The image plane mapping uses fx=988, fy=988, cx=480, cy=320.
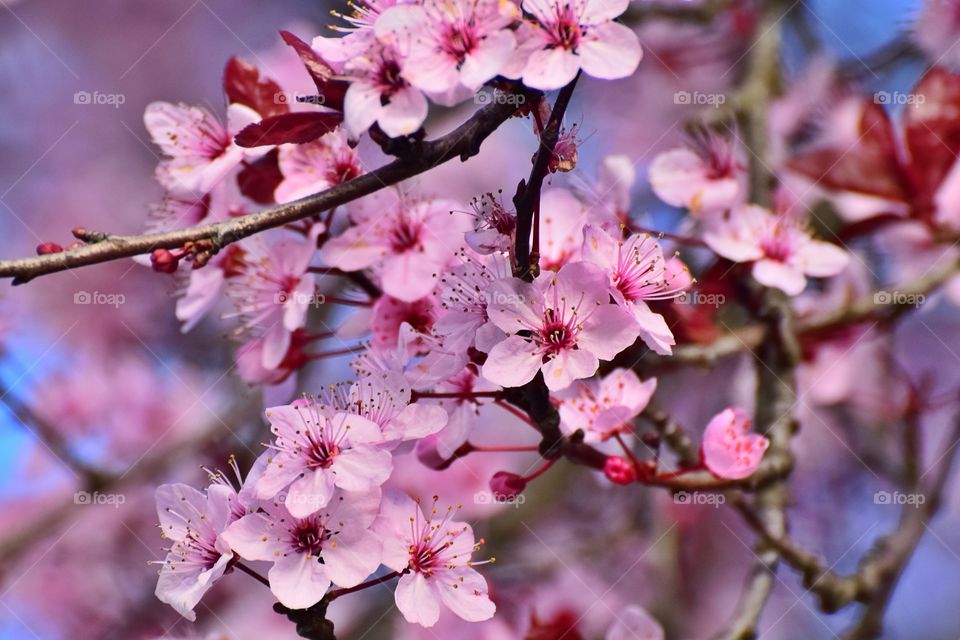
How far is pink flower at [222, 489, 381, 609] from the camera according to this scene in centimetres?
107

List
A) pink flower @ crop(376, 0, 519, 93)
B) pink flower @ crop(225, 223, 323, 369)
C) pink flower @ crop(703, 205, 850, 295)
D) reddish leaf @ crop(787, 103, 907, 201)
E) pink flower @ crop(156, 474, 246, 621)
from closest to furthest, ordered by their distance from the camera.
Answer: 1. pink flower @ crop(376, 0, 519, 93)
2. pink flower @ crop(156, 474, 246, 621)
3. pink flower @ crop(225, 223, 323, 369)
4. pink flower @ crop(703, 205, 850, 295)
5. reddish leaf @ crop(787, 103, 907, 201)

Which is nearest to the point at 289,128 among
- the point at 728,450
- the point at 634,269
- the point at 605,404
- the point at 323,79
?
the point at 323,79

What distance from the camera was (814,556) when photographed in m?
1.68

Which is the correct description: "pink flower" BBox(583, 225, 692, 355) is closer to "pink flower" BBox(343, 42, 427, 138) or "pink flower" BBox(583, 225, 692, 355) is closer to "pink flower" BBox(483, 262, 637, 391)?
"pink flower" BBox(483, 262, 637, 391)

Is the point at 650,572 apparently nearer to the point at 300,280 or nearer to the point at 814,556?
the point at 814,556

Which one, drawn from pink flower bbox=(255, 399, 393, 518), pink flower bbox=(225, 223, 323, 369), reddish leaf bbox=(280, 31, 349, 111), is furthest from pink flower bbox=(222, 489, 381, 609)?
reddish leaf bbox=(280, 31, 349, 111)

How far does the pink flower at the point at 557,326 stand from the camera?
1.07 metres

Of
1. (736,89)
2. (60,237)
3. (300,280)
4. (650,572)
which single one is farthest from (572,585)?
(60,237)

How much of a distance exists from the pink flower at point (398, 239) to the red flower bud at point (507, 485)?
27cm

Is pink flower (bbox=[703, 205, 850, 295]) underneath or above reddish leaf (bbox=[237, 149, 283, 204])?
underneath

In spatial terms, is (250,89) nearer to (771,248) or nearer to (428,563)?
(428,563)

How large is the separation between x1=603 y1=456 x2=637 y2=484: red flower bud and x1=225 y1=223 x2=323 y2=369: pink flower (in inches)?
18.1

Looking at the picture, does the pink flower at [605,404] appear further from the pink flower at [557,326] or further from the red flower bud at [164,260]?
the red flower bud at [164,260]

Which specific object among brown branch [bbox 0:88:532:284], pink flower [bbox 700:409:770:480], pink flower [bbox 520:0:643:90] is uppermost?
pink flower [bbox 520:0:643:90]
